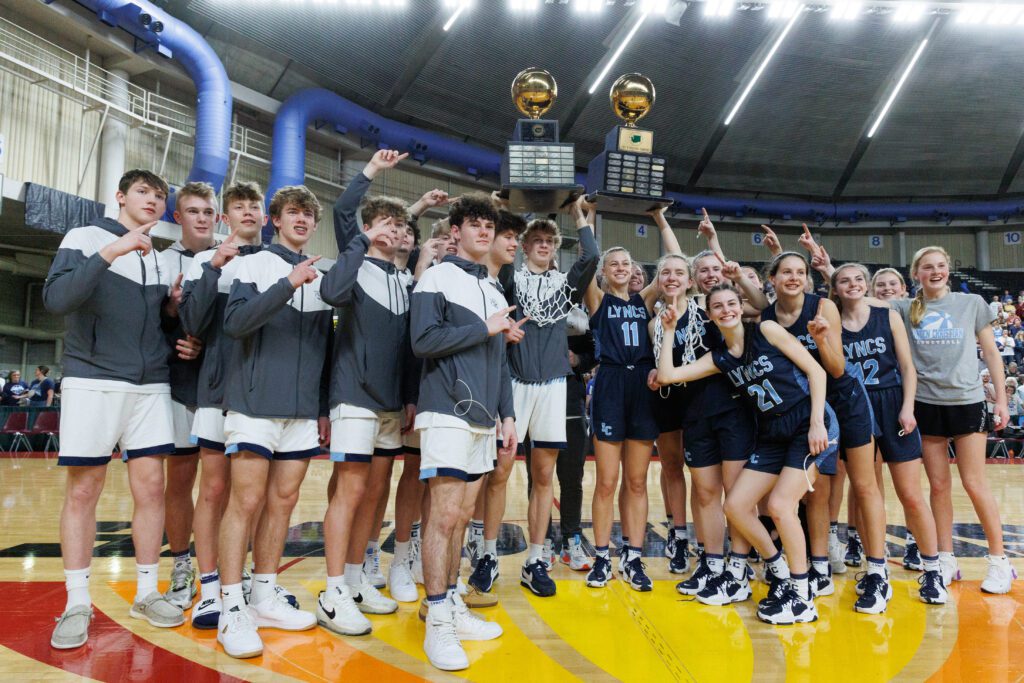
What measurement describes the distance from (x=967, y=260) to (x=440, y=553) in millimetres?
32295

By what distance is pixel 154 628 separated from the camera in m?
3.24

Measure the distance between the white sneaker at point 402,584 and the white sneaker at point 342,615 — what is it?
50 cm

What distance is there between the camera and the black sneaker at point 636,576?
4021 mm

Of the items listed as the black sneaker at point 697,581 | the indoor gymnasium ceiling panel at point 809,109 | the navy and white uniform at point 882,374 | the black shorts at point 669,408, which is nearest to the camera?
the black sneaker at point 697,581

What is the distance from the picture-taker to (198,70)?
13891mm

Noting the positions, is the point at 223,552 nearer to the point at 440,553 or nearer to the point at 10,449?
the point at 440,553

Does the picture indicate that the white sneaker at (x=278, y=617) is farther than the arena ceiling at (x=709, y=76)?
No

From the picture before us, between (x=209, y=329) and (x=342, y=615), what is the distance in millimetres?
1630

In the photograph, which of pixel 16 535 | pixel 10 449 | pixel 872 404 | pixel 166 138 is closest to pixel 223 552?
pixel 16 535

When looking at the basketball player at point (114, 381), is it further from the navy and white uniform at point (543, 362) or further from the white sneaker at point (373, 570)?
the navy and white uniform at point (543, 362)

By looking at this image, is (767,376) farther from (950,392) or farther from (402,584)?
(402,584)

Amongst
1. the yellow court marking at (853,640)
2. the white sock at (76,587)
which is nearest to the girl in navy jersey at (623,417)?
the yellow court marking at (853,640)

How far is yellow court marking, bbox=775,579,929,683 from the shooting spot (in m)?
2.89

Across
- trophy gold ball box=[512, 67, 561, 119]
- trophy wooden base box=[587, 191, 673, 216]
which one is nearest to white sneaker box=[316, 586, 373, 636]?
trophy wooden base box=[587, 191, 673, 216]
